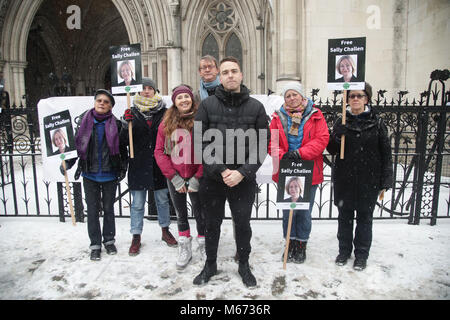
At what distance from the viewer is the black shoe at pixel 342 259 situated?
3.30 meters

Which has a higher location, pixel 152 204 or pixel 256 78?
pixel 256 78

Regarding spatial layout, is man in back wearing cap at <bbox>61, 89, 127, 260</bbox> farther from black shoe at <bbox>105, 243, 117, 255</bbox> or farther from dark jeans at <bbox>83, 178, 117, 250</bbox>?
black shoe at <bbox>105, 243, 117, 255</bbox>

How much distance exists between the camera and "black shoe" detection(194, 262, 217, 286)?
2.92 m

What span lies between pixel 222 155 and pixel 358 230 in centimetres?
183

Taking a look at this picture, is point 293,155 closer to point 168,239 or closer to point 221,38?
point 168,239

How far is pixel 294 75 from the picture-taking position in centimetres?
810

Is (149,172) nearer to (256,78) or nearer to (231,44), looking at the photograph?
(256,78)

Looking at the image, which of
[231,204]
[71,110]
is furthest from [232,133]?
[71,110]

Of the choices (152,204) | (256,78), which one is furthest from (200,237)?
(256,78)

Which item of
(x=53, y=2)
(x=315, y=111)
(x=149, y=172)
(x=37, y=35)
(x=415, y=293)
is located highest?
(x=53, y=2)

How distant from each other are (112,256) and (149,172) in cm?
113

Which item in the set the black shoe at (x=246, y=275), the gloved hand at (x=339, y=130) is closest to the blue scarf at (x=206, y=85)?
the gloved hand at (x=339, y=130)

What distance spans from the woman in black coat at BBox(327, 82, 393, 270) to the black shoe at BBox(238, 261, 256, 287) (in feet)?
3.69

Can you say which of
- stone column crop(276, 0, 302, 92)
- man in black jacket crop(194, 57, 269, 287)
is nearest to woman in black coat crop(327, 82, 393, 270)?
man in black jacket crop(194, 57, 269, 287)
